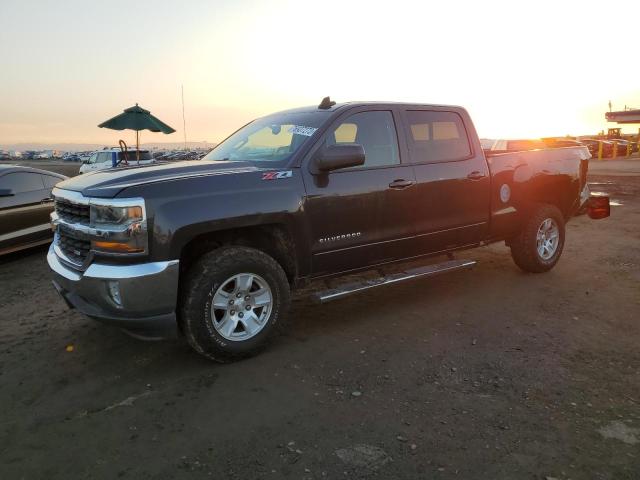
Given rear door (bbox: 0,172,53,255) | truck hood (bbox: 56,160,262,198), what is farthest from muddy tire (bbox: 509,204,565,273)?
rear door (bbox: 0,172,53,255)

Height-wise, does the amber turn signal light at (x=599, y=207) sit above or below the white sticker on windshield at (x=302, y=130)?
below

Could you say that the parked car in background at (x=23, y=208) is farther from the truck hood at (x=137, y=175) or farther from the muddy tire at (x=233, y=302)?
the muddy tire at (x=233, y=302)

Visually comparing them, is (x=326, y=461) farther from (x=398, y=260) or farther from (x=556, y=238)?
(x=556, y=238)

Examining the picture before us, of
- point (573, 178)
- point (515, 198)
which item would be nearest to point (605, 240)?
point (573, 178)

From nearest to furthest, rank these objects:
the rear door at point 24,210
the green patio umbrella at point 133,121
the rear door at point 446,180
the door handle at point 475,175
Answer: the rear door at point 446,180, the door handle at point 475,175, the rear door at point 24,210, the green patio umbrella at point 133,121

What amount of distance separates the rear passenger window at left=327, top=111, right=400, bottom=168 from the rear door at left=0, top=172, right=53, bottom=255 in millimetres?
5241

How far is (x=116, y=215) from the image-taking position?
131 inches

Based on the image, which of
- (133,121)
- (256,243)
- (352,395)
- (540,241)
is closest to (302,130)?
(256,243)

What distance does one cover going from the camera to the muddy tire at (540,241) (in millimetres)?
5840

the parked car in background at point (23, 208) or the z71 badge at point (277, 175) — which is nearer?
the z71 badge at point (277, 175)

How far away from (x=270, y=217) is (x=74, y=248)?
1.48m

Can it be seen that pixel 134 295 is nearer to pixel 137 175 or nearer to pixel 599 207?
pixel 137 175

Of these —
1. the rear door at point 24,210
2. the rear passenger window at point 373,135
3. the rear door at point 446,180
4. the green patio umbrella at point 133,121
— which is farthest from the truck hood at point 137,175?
the green patio umbrella at point 133,121

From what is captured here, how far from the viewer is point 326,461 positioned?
2.61 metres
